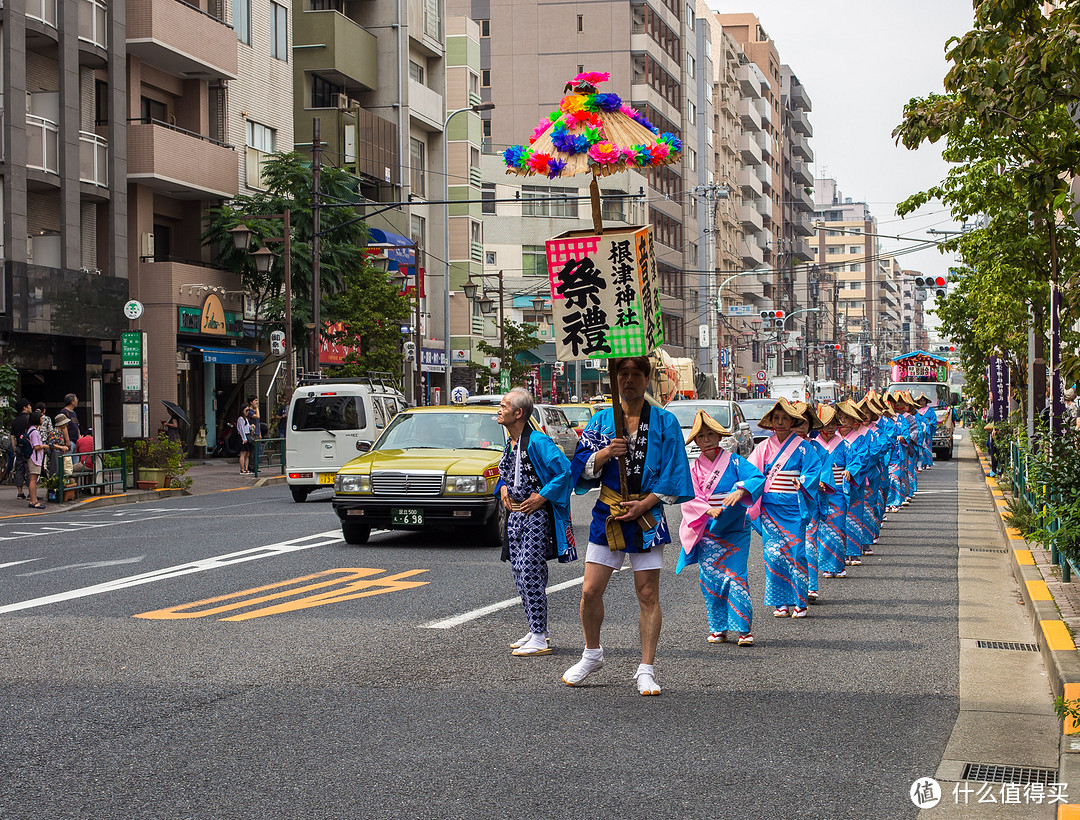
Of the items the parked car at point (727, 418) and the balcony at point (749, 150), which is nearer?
the parked car at point (727, 418)

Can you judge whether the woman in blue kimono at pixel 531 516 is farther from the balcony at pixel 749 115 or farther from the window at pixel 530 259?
the balcony at pixel 749 115

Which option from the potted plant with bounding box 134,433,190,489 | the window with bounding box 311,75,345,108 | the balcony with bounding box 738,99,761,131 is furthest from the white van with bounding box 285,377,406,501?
the balcony with bounding box 738,99,761,131

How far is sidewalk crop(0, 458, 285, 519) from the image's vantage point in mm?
22438

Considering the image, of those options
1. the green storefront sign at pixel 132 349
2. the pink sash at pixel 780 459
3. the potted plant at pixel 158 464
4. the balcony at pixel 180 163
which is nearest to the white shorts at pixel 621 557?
the pink sash at pixel 780 459

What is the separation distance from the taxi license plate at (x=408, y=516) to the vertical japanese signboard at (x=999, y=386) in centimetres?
2078

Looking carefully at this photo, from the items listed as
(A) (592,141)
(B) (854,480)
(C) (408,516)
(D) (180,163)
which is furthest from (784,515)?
(D) (180,163)

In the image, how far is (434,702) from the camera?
7.24 meters

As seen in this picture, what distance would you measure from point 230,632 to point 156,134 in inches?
1041

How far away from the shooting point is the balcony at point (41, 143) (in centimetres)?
2903

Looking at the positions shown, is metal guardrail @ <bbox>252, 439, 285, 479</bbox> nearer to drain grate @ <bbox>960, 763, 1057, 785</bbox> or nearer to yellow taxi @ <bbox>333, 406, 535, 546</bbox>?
yellow taxi @ <bbox>333, 406, 535, 546</bbox>

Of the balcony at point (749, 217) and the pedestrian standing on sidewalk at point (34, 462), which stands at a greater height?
the balcony at point (749, 217)

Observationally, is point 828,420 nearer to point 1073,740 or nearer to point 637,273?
point 637,273

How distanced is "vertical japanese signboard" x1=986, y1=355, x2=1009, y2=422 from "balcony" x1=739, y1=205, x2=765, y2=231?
242 feet

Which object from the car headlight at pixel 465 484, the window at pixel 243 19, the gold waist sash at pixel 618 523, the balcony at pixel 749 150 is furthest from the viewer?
the balcony at pixel 749 150
